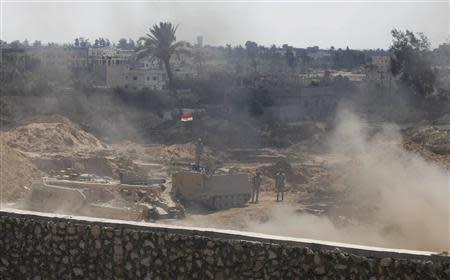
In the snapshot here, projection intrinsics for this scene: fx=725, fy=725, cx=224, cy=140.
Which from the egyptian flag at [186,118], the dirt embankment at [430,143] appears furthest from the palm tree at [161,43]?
the dirt embankment at [430,143]

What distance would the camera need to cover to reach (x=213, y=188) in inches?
857

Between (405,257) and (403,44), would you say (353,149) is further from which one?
(405,257)

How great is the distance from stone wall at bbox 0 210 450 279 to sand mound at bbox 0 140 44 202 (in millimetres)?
13653

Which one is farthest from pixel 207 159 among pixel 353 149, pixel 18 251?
pixel 18 251

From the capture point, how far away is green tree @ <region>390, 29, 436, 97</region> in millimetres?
43812

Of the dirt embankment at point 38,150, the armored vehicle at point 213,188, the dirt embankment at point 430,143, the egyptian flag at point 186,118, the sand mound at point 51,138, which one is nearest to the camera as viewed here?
the armored vehicle at point 213,188

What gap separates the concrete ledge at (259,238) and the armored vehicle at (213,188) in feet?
48.2

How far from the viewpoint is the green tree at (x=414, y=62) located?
43812 millimetres

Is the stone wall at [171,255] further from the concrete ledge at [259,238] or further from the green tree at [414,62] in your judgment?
the green tree at [414,62]

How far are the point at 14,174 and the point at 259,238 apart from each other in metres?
17.8

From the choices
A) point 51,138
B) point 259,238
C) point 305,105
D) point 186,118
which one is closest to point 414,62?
point 305,105

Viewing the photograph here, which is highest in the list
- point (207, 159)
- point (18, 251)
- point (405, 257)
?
point (405, 257)

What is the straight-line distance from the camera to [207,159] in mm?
30828

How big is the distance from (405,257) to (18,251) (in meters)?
3.63
